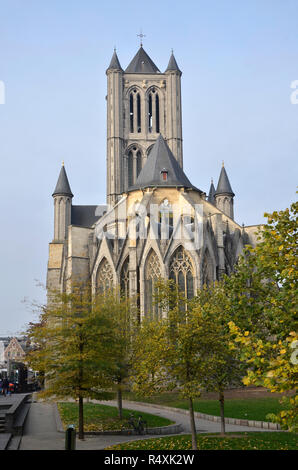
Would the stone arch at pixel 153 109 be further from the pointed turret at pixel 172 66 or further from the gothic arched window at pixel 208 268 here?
the gothic arched window at pixel 208 268

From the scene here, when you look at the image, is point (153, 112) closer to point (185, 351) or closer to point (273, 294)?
point (185, 351)

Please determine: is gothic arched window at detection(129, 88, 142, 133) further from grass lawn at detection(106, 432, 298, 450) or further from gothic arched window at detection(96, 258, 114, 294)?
grass lawn at detection(106, 432, 298, 450)

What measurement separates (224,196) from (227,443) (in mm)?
47371

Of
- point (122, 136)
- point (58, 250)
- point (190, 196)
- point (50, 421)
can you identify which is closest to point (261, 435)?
point (50, 421)

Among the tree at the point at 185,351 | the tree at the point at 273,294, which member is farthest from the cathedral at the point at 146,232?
the tree at the point at 273,294

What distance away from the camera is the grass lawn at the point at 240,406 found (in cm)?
2197

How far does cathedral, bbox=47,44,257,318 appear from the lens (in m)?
37.9

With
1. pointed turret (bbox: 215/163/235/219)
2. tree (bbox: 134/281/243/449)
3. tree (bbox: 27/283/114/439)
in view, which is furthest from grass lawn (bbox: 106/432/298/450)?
pointed turret (bbox: 215/163/235/219)

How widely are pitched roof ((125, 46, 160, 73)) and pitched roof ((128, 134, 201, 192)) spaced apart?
2441 cm

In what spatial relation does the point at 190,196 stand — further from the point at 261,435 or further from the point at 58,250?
the point at 261,435

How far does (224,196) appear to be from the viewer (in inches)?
2397

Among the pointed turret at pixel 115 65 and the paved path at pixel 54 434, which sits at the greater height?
the pointed turret at pixel 115 65
